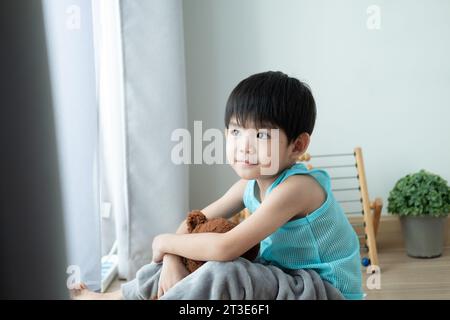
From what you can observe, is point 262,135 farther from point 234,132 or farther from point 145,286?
point 145,286

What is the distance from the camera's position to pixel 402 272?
5.83ft

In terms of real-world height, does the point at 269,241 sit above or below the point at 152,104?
below

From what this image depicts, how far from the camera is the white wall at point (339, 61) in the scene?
206cm

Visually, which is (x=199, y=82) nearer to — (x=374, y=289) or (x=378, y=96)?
(x=378, y=96)

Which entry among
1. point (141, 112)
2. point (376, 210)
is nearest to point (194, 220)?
point (141, 112)

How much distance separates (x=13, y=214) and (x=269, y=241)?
41 centimetres

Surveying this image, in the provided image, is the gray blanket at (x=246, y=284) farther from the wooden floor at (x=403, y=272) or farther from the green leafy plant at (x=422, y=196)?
the green leafy plant at (x=422, y=196)

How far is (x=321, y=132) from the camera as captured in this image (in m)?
2.08

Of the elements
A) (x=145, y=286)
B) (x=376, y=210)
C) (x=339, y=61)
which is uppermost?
(x=339, y=61)

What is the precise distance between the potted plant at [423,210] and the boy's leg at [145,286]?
1.21 metres

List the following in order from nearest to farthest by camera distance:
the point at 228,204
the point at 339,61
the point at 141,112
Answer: the point at 228,204
the point at 141,112
the point at 339,61

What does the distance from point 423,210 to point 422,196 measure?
1.9 inches
